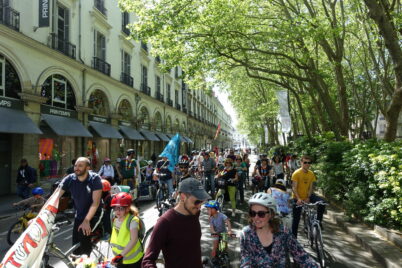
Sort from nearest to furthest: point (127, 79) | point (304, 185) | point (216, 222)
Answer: point (216, 222)
point (304, 185)
point (127, 79)

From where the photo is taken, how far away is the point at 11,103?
12211 millimetres

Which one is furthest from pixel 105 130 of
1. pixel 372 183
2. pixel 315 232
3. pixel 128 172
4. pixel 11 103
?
pixel 315 232

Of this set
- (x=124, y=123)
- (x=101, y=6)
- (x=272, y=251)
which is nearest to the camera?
(x=272, y=251)

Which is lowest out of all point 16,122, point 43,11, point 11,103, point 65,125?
point 16,122

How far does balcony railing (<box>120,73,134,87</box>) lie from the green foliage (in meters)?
17.3

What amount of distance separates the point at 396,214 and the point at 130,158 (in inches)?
295

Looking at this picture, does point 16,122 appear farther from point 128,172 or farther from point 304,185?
point 304,185

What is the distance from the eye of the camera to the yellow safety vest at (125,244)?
321 centimetres

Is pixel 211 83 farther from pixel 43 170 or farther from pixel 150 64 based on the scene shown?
pixel 150 64

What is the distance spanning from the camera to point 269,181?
988 cm

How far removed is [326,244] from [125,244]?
15.4ft

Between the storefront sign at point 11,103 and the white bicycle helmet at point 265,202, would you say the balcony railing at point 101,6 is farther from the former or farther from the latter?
the white bicycle helmet at point 265,202

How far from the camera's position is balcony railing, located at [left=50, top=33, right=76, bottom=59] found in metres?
14.8

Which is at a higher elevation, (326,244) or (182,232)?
(182,232)
